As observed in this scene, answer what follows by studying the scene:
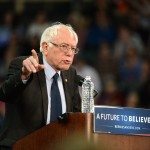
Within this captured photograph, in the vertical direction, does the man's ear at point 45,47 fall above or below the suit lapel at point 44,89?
above

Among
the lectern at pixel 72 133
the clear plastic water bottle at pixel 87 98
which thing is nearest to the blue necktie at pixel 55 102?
the clear plastic water bottle at pixel 87 98

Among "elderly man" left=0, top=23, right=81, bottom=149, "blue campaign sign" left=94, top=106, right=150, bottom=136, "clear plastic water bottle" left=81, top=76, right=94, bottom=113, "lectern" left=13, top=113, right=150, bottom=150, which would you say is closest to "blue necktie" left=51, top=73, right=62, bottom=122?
"elderly man" left=0, top=23, right=81, bottom=149

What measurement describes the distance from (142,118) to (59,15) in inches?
306

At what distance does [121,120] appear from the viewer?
3.94 metres

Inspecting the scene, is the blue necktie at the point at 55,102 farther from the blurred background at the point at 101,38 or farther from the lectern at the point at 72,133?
the blurred background at the point at 101,38

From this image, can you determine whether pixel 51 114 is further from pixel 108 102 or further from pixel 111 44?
pixel 111 44

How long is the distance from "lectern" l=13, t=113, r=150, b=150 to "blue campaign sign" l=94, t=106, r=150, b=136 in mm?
31

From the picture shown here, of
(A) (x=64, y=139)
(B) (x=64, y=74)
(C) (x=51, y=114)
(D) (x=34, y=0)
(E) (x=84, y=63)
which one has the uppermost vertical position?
(D) (x=34, y=0)

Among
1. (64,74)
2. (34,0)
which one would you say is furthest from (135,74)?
(64,74)

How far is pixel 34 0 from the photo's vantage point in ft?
40.3

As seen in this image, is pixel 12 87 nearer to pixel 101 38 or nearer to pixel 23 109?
pixel 23 109

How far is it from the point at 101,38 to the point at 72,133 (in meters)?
6.75

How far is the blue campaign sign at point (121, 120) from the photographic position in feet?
12.7

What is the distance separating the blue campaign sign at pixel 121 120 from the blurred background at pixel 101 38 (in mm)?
4746
